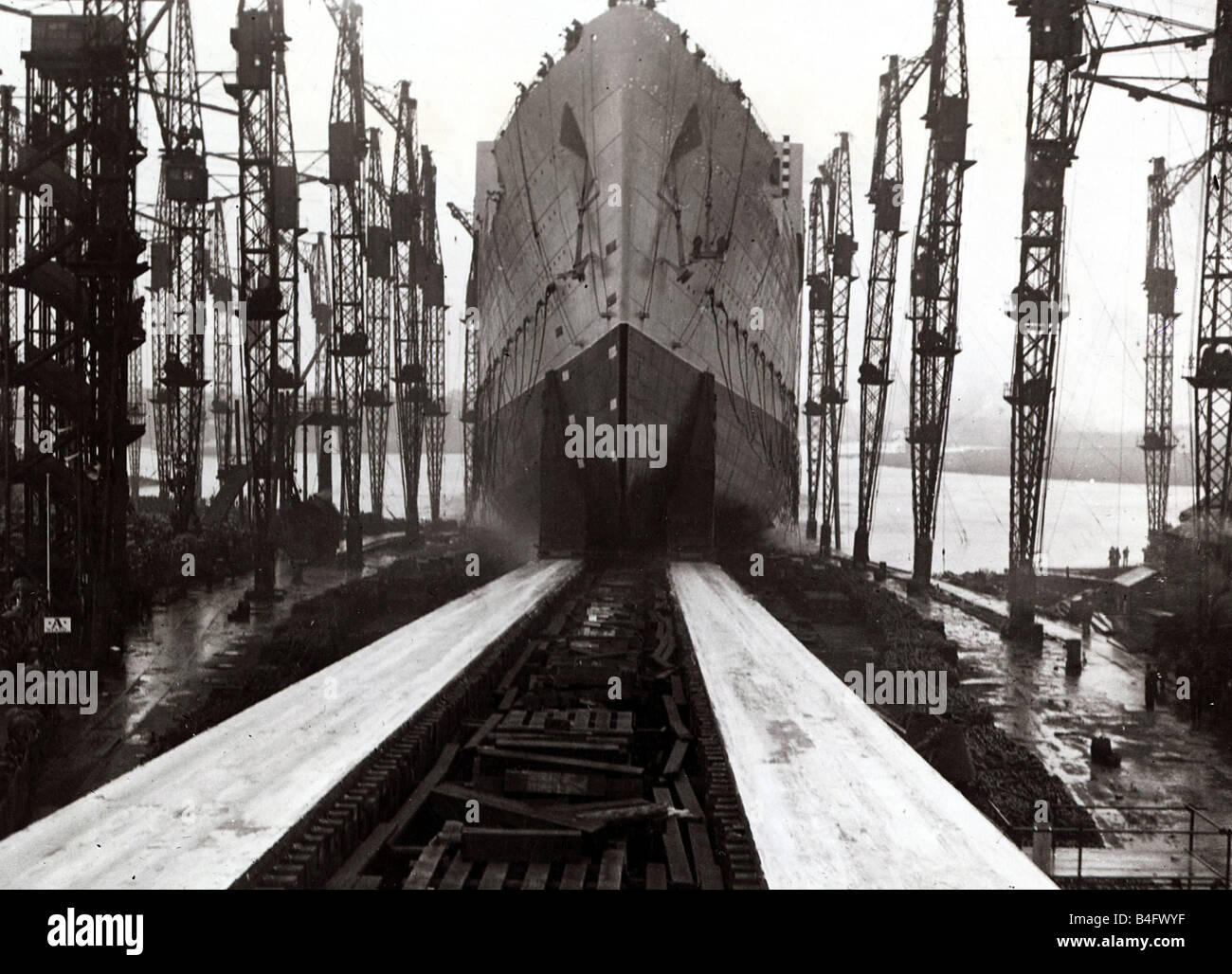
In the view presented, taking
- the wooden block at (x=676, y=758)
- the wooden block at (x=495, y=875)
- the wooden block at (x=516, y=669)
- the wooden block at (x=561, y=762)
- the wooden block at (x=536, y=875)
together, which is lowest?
the wooden block at (x=536, y=875)

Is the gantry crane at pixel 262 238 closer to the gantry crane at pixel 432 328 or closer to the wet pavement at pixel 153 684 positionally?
the wet pavement at pixel 153 684

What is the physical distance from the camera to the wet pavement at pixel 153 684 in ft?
28.8

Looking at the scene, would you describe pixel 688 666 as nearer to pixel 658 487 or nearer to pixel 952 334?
pixel 658 487

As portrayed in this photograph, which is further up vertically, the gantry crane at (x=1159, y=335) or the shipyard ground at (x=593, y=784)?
the gantry crane at (x=1159, y=335)

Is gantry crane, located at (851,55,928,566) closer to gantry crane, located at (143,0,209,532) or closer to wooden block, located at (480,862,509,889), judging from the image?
gantry crane, located at (143,0,209,532)

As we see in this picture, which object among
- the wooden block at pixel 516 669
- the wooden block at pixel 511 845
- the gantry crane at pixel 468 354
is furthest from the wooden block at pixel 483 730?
the gantry crane at pixel 468 354

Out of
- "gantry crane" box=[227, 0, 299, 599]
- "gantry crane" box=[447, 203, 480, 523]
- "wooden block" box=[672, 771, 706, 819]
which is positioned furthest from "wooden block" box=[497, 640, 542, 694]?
"gantry crane" box=[447, 203, 480, 523]

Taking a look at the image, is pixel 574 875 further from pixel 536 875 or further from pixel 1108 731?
pixel 1108 731

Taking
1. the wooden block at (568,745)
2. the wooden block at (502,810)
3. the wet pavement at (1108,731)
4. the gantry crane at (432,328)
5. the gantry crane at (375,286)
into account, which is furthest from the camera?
the gantry crane at (432,328)

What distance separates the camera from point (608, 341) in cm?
1483

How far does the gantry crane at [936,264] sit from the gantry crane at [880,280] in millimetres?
3696

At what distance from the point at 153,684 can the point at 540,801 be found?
8.49 meters

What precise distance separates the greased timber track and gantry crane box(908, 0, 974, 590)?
17.5m
